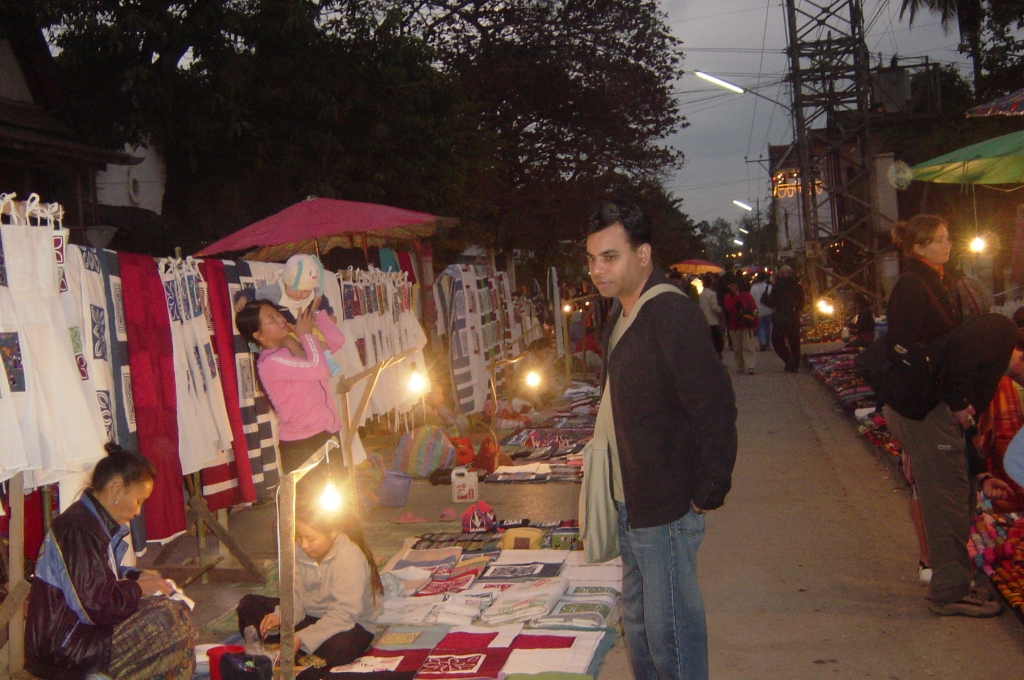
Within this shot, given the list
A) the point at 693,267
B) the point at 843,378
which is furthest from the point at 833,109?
the point at 843,378

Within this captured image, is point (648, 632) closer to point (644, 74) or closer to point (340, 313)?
point (340, 313)

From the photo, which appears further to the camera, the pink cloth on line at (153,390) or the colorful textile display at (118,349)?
the pink cloth on line at (153,390)

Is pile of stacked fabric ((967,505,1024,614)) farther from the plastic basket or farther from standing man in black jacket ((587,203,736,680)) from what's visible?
the plastic basket

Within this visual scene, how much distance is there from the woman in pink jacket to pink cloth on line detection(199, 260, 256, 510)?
135 mm

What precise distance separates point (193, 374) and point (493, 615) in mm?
2238

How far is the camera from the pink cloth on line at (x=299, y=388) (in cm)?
554

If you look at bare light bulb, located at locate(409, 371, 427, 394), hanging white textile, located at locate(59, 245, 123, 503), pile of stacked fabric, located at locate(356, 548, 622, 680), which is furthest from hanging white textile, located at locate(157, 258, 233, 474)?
bare light bulb, located at locate(409, 371, 427, 394)

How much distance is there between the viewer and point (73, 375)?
4.11 m

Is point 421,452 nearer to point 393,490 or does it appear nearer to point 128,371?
point 393,490

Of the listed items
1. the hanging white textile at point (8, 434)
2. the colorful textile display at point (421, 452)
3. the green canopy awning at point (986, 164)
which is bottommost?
the colorful textile display at point (421, 452)

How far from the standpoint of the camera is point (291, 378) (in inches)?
218

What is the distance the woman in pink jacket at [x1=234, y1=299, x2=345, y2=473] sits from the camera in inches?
219

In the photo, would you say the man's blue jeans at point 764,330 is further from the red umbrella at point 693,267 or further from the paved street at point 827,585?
the paved street at point 827,585

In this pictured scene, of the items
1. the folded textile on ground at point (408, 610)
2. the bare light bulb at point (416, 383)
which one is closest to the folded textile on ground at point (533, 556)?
the folded textile on ground at point (408, 610)
